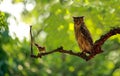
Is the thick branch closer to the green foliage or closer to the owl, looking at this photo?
the owl

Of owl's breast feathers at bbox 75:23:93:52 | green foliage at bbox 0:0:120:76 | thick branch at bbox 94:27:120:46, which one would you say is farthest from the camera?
green foliage at bbox 0:0:120:76

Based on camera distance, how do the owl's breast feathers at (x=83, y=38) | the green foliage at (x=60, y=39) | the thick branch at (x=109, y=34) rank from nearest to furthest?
the thick branch at (x=109, y=34) < the owl's breast feathers at (x=83, y=38) < the green foliage at (x=60, y=39)

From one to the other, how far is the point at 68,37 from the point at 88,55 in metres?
2.58

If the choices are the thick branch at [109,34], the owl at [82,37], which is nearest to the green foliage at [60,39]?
the owl at [82,37]

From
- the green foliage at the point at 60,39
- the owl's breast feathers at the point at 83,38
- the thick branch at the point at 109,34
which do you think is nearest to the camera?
the thick branch at the point at 109,34

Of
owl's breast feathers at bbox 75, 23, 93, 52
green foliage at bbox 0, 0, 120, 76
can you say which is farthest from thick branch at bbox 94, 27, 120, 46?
green foliage at bbox 0, 0, 120, 76

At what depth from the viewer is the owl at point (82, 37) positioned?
2845 millimetres

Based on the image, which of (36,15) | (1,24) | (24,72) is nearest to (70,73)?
(24,72)

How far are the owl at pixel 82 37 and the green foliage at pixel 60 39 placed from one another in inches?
34.7

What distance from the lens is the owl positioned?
2845 mm

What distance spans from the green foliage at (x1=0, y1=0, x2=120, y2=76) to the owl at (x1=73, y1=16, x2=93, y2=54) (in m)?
0.88

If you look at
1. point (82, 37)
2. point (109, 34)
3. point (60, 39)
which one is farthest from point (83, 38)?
point (60, 39)

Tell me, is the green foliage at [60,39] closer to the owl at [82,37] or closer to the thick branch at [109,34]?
the owl at [82,37]

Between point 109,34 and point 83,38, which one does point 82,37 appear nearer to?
point 83,38
